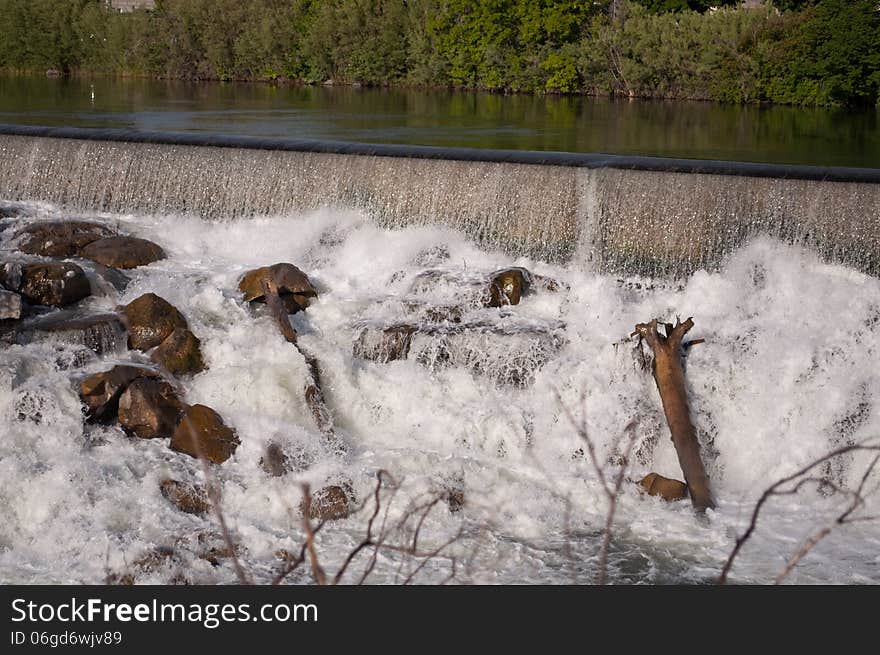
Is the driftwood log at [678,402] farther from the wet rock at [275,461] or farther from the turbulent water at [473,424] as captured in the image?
the wet rock at [275,461]

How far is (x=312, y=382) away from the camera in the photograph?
8.09 metres

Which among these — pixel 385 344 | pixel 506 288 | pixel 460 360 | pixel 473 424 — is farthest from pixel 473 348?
pixel 506 288

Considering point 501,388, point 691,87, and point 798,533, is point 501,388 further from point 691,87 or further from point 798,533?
point 691,87

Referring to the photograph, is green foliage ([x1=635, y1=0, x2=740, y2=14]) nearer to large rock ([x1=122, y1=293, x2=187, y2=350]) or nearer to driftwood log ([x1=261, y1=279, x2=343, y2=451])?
driftwood log ([x1=261, y1=279, x2=343, y2=451])

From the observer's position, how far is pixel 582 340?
8.91 metres

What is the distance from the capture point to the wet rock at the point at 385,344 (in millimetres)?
8734

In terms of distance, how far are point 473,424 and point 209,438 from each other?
183 centimetres

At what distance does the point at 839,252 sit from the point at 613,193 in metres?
2.11

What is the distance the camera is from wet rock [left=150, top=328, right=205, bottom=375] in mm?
8234

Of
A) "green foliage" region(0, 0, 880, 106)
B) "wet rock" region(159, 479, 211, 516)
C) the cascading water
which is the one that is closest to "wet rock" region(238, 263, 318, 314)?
the cascading water

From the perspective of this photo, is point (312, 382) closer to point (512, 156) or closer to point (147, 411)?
point (147, 411)

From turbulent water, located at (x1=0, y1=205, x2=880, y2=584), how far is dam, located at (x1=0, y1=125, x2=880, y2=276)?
1.02 feet
